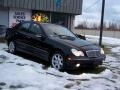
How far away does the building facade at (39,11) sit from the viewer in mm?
25266

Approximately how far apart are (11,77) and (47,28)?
394cm

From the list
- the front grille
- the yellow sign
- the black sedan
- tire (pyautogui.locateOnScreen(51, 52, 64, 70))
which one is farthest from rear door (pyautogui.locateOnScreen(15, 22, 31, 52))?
the yellow sign

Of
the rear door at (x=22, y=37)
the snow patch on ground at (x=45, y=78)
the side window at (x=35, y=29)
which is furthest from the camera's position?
the rear door at (x=22, y=37)

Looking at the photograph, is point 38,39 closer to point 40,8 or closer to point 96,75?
point 96,75

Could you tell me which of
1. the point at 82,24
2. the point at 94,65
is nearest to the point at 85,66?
the point at 94,65

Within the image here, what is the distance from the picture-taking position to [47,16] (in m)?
28.2

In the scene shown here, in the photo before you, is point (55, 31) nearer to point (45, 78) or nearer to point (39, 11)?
point (45, 78)

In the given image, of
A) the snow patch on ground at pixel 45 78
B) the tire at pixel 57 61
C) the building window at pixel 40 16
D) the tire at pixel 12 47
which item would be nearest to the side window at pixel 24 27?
the tire at pixel 12 47

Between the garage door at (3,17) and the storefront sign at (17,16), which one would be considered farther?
the storefront sign at (17,16)

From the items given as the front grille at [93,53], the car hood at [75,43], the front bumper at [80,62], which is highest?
the car hood at [75,43]

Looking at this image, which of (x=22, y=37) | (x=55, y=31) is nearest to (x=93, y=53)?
(x=55, y=31)

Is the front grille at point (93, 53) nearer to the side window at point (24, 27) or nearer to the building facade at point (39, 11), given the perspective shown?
the side window at point (24, 27)

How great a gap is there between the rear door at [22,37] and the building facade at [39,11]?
9592mm

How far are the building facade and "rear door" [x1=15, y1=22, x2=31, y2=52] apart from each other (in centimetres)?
959
